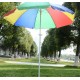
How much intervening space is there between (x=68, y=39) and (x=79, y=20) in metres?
2.61

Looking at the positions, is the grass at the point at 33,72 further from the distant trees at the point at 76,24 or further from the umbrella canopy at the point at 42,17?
the distant trees at the point at 76,24

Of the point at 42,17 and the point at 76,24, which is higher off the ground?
the point at 76,24

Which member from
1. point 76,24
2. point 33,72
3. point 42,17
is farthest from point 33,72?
point 76,24

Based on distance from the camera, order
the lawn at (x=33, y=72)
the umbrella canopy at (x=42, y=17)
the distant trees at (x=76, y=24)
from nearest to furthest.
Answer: the umbrella canopy at (x=42, y=17), the lawn at (x=33, y=72), the distant trees at (x=76, y=24)

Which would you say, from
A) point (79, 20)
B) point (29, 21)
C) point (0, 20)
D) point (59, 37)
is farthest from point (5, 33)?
point (29, 21)

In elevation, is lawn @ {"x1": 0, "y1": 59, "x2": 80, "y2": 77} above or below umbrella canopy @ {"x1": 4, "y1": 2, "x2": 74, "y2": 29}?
below

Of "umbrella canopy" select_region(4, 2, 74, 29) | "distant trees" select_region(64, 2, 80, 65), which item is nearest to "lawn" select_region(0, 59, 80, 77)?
"umbrella canopy" select_region(4, 2, 74, 29)

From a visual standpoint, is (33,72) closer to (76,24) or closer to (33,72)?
(33,72)

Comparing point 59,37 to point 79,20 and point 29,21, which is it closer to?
point 79,20

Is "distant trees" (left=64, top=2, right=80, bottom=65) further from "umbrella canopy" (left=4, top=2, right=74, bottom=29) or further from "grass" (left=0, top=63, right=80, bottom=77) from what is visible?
"umbrella canopy" (left=4, top=2, right=74, bottom=29)

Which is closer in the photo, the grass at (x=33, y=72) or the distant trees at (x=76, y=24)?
the grass at (x=33, y=72)

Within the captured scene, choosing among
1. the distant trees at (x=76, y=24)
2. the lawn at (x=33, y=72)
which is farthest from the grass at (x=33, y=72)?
the distant trees at (x=76, y=24)

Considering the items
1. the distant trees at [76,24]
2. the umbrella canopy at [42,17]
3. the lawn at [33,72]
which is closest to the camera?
the umbrella canopy at [42,17]

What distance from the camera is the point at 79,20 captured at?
104ft
